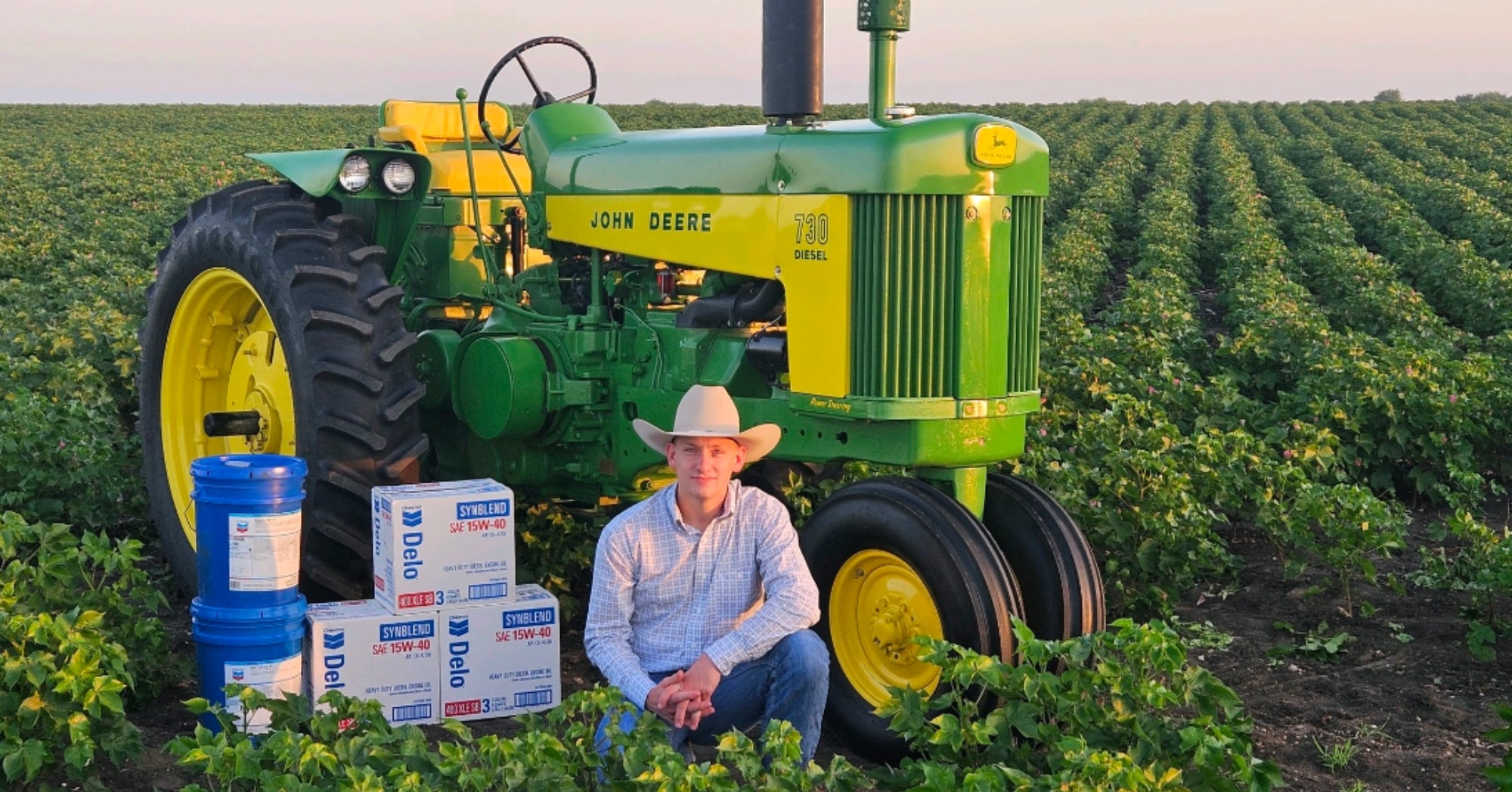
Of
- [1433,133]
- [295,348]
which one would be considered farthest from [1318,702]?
[1433,133]

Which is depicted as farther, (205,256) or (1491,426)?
(1491,426)

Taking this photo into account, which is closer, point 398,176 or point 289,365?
point 289,365

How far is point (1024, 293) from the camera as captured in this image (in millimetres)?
5027

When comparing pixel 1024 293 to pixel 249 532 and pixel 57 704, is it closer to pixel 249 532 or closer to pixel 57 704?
pixel 249 532

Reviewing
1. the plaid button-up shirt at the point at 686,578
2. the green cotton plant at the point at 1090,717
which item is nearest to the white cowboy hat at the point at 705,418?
the plaid button-up shirt at the point at 686,578

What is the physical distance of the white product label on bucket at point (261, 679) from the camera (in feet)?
15.4

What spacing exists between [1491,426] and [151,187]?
2467 cm

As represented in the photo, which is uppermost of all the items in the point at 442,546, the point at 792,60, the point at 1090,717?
the point at 792,60

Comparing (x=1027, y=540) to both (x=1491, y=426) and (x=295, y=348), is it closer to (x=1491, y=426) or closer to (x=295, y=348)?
(x=295, y=348)

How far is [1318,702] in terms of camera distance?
5.34 meters

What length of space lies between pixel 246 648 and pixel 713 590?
1.45 m

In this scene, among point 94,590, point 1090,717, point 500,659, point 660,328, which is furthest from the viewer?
point 660,328

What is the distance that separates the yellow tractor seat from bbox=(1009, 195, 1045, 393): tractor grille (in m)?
2.42

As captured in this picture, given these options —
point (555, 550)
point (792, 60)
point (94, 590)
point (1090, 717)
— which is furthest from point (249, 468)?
point (1090, 717)
